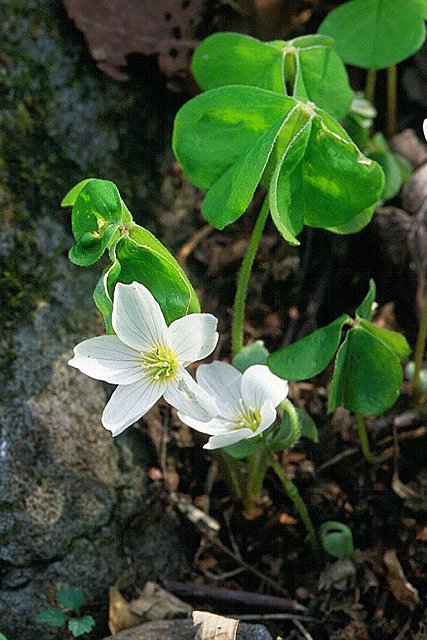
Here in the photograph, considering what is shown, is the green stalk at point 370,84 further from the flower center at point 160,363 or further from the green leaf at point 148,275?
the flower center at point 160,363

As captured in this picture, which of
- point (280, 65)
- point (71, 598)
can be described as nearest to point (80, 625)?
point (71, 598)

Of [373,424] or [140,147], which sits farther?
[140,147]

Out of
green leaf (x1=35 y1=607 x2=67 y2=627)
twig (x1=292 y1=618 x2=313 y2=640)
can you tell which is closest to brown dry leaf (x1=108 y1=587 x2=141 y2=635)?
green leaf (x1=35 y1=607 x2=67 y2=627)

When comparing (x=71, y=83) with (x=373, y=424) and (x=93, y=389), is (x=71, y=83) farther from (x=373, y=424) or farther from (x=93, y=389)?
(x=373, y=424)

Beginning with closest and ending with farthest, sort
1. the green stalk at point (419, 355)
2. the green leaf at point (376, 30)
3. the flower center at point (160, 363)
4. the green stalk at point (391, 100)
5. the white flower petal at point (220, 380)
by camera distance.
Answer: the flower center at point (160, 363) → the white flower petal at point (220, 380) → the green stalk at point (419, 355) → the green leaf at point (376, 30) → the green stalk at point (391, 100)

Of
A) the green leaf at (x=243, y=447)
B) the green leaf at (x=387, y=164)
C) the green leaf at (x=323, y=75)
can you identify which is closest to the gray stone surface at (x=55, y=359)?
the green leaf at (x=243, y=447)

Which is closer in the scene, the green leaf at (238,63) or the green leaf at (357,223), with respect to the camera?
the green leaf at (357,223)

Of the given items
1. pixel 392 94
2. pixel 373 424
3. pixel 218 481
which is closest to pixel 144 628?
pixel 218 481
